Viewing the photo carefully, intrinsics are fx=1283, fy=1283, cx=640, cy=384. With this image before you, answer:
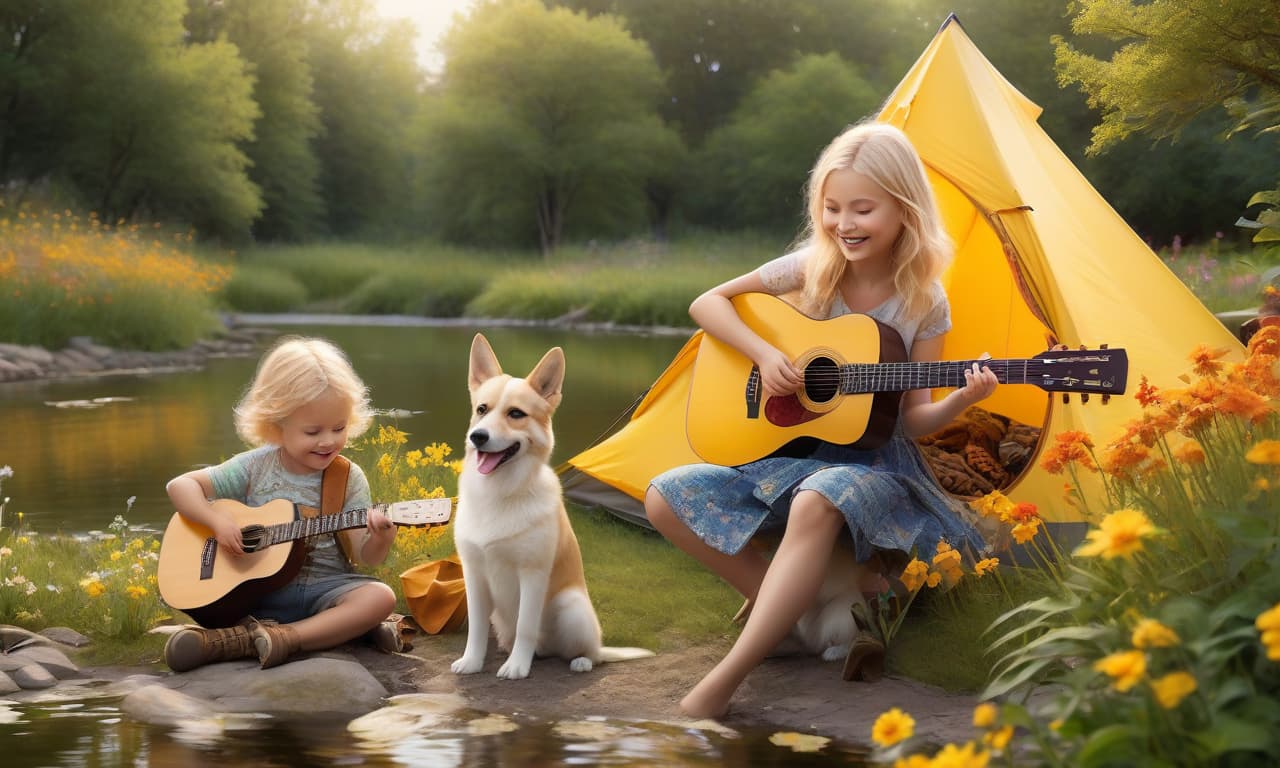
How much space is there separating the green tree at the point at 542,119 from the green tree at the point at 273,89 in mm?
3678

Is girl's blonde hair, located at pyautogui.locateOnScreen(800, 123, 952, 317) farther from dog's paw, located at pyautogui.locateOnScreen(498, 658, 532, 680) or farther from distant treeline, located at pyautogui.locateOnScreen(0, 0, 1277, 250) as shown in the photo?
distant treeline, located at pyautogui.locateOnScreen(0, 0, 1277, 250)

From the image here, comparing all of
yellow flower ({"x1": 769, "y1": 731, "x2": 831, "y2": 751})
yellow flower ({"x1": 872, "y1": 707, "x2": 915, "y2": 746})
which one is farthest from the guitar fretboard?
yellow flower ({"x1": 872, "y1": 707, "x2": 915, "y2": 746})

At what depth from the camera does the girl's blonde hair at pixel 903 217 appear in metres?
4.00

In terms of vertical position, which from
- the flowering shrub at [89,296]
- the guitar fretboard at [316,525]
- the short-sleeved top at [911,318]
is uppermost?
the flowering shrub at [89,296]

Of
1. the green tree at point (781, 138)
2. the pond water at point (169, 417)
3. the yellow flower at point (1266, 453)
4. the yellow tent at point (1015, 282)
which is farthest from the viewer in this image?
the green tree at point (781, 138)

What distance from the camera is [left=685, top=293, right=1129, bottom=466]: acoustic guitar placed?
3.70 m

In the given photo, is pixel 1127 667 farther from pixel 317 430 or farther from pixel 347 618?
pixel 317 430

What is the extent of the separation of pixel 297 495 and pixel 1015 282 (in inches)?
123

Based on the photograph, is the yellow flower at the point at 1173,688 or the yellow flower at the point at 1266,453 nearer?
the yellow flower at the point at 1173,688

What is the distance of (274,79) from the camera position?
112ft

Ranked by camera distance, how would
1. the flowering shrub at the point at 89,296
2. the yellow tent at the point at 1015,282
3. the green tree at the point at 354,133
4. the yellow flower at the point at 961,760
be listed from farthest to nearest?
the green tree at the point at 354,133 < the flowering shrub at the point at 89,296 < the yellow tent at the point at 1015,282 < the yellow flower at the point at 961,760

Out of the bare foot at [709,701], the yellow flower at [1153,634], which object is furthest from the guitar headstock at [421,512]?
the yellow flower at [1153,634]

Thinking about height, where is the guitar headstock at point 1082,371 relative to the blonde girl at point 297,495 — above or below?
above

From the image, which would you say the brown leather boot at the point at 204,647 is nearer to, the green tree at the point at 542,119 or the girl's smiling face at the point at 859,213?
the girl's smiling face at the point at 859,213
